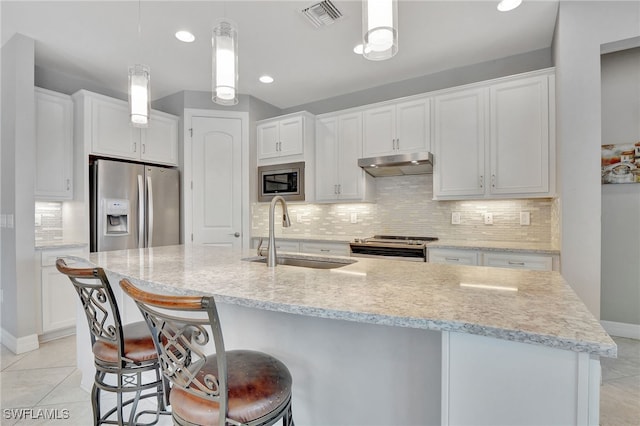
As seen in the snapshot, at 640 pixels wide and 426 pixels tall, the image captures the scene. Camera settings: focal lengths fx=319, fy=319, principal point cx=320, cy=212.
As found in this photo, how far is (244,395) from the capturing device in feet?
3.19

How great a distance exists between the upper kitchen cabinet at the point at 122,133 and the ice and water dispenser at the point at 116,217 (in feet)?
1.80

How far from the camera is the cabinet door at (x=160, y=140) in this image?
12.4 ft

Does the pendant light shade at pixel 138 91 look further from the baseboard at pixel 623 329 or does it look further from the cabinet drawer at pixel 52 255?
the baseboard at pixel 623 329

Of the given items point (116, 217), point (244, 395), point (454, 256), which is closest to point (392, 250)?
point (454, 256)

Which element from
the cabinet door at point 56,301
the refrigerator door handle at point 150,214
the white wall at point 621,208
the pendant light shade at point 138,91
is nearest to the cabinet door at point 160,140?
the refrigerator door handle at point 150,214

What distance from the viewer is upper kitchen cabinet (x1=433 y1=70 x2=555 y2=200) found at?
2.80 metres

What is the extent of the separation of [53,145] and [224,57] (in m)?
2.69

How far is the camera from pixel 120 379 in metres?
1.39

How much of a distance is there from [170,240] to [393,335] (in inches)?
136

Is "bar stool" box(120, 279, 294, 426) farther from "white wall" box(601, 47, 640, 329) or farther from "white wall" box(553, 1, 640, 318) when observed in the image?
"white wall" box(601, 47, 640, 329)

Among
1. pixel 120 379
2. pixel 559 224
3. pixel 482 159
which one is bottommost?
pixel 120 379

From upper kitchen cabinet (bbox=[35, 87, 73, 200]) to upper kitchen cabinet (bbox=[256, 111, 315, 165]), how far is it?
206 centimetres

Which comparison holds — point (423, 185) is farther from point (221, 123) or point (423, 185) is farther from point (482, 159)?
point (221, 123)

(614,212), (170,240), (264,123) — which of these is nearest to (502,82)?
(614,212)
